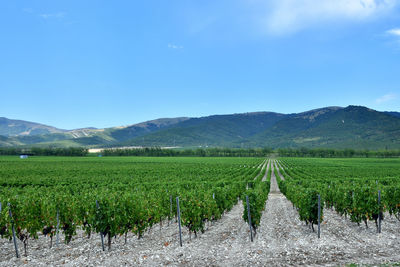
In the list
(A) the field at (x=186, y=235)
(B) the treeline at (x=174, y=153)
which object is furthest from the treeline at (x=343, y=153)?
(A) the field at (x=186, y=235)

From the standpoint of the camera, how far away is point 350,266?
9.41 metres

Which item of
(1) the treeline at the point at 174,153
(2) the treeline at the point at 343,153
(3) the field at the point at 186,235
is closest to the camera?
(3) the field at the point at 186,235

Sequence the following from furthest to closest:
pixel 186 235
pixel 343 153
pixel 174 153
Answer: pixel 174 153
pixel 343 153
pixel 186 235

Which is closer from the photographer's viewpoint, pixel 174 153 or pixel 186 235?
pixel 186 235

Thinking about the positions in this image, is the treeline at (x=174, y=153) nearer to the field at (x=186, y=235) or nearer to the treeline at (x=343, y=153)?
the treeline at (x=343, y=153)

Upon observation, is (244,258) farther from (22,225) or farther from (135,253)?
(22,225)

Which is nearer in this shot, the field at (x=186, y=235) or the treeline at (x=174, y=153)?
the field at (x=186, y=235)

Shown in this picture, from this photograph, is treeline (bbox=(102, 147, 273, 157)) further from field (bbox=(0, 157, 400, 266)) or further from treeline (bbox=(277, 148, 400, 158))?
field (bbox=(0, 157, 400, 266))

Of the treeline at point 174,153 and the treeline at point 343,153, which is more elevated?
Answer: the treeline at point 174,153

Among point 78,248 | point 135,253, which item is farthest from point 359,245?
point 78,248

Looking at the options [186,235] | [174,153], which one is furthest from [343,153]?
[186,235]

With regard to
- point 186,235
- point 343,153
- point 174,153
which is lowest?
point 343,153

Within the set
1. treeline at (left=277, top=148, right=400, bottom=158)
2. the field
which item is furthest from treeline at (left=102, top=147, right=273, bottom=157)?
the field

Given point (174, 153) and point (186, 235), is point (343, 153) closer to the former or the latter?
point (174, 153)
